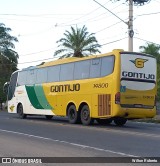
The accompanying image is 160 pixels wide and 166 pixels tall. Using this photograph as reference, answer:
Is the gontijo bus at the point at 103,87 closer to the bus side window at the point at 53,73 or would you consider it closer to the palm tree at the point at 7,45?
the bus side window at the point at 53,73

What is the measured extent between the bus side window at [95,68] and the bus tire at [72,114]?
93.3 inches

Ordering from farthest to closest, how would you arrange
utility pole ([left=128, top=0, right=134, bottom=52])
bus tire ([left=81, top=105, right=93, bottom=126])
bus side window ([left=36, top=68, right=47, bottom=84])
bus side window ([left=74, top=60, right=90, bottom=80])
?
utility pole ([left=128, top=0, right=134, bottom=52])
bus side window ([left=36, top=68, right=47, bottom=84])
bus side window ([left=74, top=60, right=90, bottom=80])
bus tire ([left=81, top=105, right=93, bottom=126])

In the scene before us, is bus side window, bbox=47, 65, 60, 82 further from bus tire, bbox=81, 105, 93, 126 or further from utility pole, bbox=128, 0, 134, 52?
utility pole, bbox=128, 0, 134, 52

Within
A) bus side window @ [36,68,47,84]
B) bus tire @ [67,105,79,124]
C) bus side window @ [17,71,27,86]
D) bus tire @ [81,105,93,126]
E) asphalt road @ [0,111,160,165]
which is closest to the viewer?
asphalt road @ [0,111,160,165]

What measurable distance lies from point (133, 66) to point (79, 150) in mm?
9571

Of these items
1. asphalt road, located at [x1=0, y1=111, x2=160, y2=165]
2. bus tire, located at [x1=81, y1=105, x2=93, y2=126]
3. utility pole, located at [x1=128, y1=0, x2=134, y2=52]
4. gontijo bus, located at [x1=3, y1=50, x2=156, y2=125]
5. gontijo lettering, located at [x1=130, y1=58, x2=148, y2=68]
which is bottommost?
asphalt road, located at [x1=0, y1=111, x2=160, y2=165]

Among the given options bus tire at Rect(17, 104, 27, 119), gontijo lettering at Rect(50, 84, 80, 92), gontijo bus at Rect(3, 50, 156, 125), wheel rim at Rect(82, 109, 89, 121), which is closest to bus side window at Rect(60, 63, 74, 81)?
gontijo bus at Rect(3, 50, 156, 125)

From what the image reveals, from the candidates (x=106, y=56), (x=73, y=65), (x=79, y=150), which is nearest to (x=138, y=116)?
(x=106, y=56)

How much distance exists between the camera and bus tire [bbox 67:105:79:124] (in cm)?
2275

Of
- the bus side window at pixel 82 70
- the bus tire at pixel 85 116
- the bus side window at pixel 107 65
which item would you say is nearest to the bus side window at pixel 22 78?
the bus side window at pixel 82 70

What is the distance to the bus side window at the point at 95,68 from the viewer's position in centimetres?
2120

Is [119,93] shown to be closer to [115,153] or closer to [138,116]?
[138,116]

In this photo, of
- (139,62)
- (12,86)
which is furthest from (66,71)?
(12,86)

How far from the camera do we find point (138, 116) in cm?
2097
